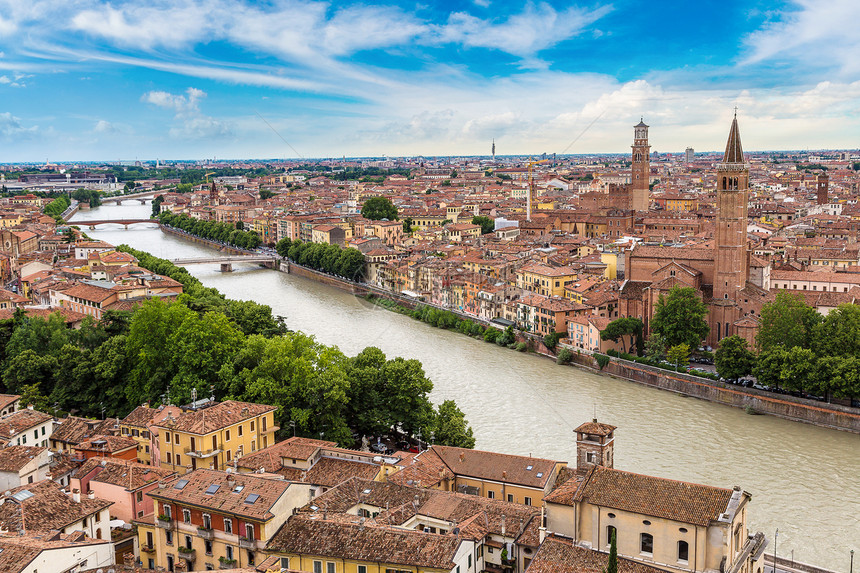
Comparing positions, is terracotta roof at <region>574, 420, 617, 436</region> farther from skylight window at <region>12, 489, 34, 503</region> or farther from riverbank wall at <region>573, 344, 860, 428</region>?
riverbank wall at <region>573, 344, 860, 428</region>

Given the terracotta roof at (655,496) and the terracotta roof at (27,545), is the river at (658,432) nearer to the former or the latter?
the terracotta roof at (655,496)

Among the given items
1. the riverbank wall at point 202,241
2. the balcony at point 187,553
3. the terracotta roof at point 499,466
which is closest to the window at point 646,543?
the terracotta roof at point 499,466

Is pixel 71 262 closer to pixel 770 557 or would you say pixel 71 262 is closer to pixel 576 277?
pixel 576 277

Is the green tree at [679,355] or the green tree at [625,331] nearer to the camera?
the green tree at [679,355]

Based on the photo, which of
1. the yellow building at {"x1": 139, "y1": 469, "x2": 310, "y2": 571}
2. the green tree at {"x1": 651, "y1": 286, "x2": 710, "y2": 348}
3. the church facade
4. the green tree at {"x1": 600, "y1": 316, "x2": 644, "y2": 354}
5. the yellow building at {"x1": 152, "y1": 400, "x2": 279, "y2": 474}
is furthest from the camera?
the church facade

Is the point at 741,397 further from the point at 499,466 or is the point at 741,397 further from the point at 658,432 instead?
the point at 499,466

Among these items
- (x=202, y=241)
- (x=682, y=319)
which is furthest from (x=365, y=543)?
(x=202, y=241)

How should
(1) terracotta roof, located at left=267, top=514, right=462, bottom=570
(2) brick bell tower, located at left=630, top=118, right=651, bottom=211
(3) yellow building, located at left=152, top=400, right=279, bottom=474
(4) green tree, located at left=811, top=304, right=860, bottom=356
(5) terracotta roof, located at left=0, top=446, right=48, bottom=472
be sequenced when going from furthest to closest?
1. (2) brick bell tower, located at left=630, top=118, right=651, bottom=211
2. (4) green tree, located at left=811, top=304, right=860, bottom=356
3. (3) yellow building, located at left=152, top=400, right=279, bottom=474
4. (5) terracotta roof, located at left=0, top=446, right=48, bottom=472
5. (1) terracotta roof, located at left=267, top=514, right=462, bottom=570

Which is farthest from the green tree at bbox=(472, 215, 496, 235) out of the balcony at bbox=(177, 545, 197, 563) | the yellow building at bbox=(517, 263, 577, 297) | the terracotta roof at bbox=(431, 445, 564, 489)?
the balcony at bbox=(177, 545, 197, 563)
